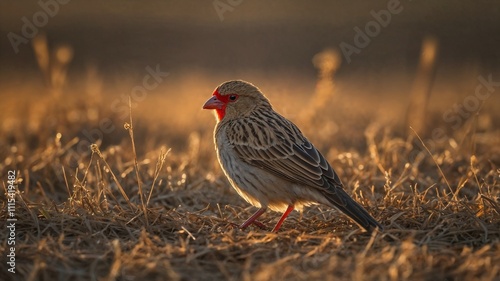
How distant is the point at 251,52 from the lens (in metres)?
16.2

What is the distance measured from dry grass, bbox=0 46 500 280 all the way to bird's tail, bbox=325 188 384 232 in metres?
0.09

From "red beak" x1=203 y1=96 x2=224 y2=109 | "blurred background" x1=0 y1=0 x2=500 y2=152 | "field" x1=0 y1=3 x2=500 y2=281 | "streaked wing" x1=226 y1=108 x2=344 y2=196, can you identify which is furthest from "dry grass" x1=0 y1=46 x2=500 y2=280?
"blurred background" x1=0 y1=0 x2=500 y2=152

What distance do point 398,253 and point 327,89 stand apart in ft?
16.5

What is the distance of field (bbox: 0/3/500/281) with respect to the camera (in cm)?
437

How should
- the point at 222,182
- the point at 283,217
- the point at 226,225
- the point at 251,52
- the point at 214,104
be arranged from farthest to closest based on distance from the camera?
the point at 251,52
the point at 222,182
the point at 214,104
the point at 283,217
the point at 226,225

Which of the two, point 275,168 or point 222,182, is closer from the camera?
point 275,168

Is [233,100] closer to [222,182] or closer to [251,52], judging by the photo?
[222,182]

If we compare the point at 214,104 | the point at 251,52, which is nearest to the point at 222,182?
the point at 214,104

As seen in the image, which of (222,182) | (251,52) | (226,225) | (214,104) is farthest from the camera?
(251,52)

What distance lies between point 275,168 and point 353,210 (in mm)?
930

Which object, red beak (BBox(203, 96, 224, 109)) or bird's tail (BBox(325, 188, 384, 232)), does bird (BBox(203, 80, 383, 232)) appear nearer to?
bird's tail (BBox(325, 188, 384, 232))

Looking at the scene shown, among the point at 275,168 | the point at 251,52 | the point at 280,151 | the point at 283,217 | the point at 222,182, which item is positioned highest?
the point at 251,52

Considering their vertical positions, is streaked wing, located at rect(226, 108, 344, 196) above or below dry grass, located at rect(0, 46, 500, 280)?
above

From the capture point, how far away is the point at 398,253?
4.50m
